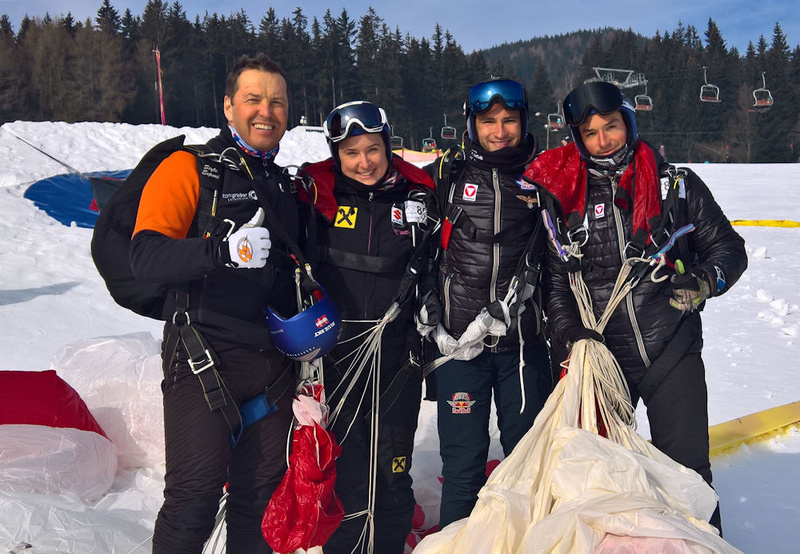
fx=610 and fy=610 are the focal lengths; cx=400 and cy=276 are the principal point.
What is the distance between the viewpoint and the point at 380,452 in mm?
2434

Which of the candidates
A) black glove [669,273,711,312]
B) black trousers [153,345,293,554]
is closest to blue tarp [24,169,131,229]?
black trousers [153,345,293,554]

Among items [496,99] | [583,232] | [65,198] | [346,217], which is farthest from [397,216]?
[65,198]

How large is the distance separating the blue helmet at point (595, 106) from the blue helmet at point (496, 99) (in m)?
0.24

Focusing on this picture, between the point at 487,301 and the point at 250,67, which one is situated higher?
the point at 250,67

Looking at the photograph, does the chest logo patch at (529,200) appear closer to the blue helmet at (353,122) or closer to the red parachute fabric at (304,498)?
the blue helmet at (353,122)

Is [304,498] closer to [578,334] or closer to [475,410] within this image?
[475,410]

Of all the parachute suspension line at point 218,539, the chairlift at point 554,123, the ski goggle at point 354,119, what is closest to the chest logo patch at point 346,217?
the ski goggle at point 354,119

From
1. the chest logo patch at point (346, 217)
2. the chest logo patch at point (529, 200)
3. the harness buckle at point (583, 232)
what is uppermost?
the chest logo patch at point (529, 200)

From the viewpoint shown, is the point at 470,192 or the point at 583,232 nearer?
the point at 583,232

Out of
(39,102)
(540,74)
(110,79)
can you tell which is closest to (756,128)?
(540,74)

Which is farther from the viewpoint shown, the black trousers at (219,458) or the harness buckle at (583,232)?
the harness buckle at (583,232)

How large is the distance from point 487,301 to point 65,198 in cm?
1136

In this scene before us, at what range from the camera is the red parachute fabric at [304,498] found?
1.97 m

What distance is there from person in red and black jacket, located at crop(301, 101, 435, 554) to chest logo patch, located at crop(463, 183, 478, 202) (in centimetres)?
14
